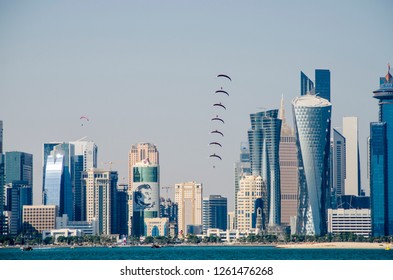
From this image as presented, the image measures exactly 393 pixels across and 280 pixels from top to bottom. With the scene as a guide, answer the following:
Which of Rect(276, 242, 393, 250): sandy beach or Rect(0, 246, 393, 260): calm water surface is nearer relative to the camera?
Rect(0, 246, 393, 260): calm water surface

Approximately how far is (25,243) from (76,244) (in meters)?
8.70

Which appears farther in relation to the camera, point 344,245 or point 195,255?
point 344,245

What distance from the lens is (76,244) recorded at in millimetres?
184500

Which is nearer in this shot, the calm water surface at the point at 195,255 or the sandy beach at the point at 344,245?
the calm water surface at the point at 195,255
